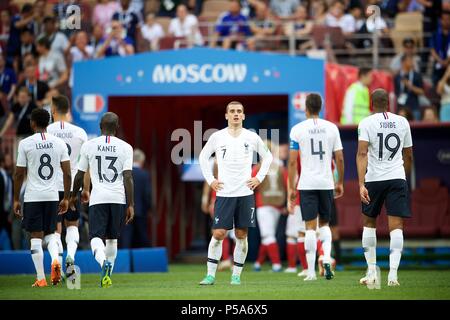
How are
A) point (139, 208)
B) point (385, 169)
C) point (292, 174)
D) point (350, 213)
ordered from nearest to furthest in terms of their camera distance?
point (385, 169)
point (292, 174)
point (350, 213)
point (139, 208)

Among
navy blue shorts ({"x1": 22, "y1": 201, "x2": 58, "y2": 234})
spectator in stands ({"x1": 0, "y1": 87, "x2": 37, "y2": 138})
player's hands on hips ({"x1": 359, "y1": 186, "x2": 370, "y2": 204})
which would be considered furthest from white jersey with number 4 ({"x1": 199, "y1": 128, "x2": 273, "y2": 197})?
spectator in stands ({"x1": 0, "y1": 87, "x2": 37, "y2": 138})

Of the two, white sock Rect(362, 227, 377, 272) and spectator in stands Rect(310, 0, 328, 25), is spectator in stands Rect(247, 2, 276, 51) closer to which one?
spectator in stands Rect(310, 0, 328, 25)

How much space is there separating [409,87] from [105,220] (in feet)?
35.5

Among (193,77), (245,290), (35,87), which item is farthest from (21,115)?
(245,290)

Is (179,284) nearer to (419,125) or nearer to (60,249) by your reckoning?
(60,249)

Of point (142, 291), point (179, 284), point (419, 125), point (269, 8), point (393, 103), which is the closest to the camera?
point (142, 291)

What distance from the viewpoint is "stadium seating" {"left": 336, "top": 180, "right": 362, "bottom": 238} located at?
20.6 m

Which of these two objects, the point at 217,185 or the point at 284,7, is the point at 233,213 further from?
the point at 284,7

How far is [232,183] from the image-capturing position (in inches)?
525

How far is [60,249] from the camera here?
1452 cm

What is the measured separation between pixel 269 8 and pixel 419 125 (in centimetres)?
796

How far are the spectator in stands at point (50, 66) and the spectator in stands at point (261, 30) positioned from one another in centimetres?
416

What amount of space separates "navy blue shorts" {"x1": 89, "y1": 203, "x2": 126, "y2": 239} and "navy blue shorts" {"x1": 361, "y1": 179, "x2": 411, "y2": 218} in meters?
3.09
